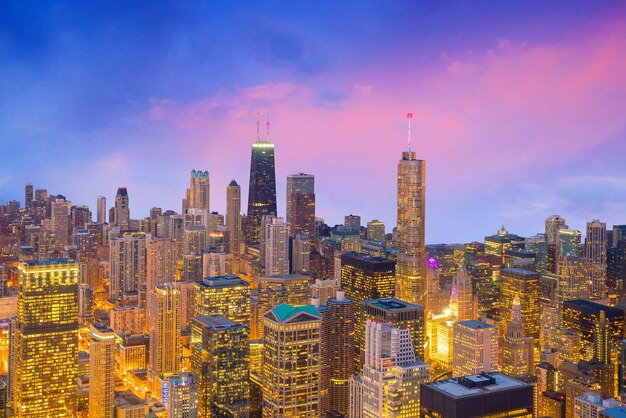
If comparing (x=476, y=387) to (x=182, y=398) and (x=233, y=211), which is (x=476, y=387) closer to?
(x=182, y=398)

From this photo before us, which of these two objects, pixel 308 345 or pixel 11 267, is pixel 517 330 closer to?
pixel 308 345

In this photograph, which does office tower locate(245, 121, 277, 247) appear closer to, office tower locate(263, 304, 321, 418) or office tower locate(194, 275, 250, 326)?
office tower locate(194, 275, 250, 326)

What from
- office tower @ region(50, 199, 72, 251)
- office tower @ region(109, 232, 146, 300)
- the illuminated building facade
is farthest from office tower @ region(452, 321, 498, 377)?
office tower @ region(50, 199, 72, 251)

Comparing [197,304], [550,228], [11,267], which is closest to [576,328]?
[550,228]

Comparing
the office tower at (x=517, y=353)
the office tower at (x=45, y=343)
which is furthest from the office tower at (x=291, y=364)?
the office tower at (x=517, y=353)

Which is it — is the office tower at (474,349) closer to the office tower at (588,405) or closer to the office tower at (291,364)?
the office tower at (291,364)

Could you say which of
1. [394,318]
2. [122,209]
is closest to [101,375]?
[394,318]
